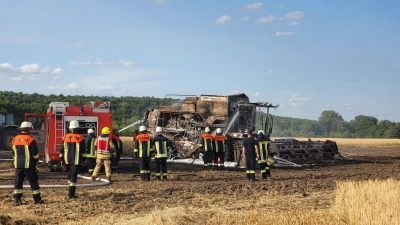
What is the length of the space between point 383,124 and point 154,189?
9346 cm

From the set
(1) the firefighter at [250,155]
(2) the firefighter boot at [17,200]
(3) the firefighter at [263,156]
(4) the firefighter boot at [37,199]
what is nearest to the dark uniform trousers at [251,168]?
(1) the firefighter at [250,155]

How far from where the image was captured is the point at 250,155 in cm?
1507

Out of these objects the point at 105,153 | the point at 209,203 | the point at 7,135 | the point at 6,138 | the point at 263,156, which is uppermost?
the point at 7,135

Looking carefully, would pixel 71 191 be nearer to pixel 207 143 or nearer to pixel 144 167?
pixel 144 167

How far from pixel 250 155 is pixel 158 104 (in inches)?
2215

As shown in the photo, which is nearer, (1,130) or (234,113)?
(234,113)

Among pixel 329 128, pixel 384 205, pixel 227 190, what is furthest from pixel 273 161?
pixel 329 128

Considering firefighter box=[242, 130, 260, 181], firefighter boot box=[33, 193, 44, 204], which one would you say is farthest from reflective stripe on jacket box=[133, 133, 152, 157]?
firefighter boot box=[33, 193, 44, 204]

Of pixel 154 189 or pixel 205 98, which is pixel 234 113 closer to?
pixel 205 98

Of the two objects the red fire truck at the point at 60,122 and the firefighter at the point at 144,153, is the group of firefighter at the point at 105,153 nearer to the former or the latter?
the firefighter at the point at 144,153

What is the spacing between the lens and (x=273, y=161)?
63.9 feet

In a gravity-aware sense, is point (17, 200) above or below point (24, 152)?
below

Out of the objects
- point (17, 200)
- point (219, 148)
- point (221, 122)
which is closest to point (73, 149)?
point (17, 200)

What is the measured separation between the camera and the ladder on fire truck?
53.9ft
